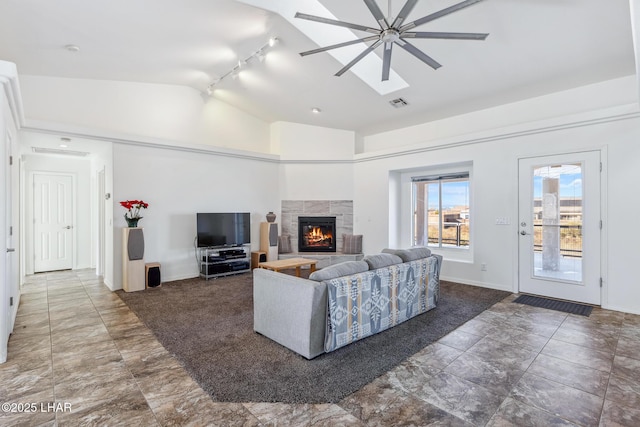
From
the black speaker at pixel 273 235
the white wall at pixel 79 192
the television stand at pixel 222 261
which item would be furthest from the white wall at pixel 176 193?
the white wall at pixel 79 192

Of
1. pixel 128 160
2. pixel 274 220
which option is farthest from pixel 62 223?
pixel 274 220

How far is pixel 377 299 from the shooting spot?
10.2 ft

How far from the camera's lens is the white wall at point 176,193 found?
5.14 meters

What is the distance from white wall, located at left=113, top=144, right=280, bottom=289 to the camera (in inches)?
203

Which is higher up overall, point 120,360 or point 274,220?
point 274,220

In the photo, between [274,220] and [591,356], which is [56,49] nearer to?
[274,220]

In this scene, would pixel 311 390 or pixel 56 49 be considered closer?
pixel 311 390

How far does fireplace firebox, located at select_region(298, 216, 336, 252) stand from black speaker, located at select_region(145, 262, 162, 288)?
290 centimetres

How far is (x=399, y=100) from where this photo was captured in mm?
5254

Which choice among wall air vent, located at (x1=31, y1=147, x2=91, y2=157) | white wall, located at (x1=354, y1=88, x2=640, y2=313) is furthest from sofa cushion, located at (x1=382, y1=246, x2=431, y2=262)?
wall air vent, located at (x1=31, y1=147, x2=91, y2=157)

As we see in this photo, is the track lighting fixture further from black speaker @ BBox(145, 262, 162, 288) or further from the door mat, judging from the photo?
the door mat

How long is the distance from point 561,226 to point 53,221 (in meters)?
9.01

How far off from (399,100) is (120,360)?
508 centimetres

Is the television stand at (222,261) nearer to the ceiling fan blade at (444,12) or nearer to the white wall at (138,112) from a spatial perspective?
the white wall at (138,112)
